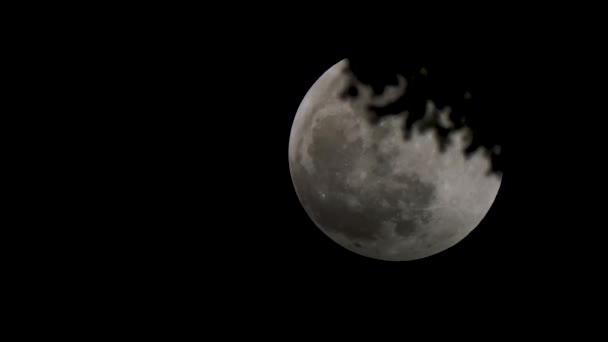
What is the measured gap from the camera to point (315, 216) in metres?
3.07

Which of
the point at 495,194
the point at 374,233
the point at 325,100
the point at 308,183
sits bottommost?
the point at 374,233

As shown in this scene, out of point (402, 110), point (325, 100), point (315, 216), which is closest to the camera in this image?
point (402, 110)

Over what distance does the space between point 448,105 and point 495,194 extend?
725 mm

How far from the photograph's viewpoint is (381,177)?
2.71 meters

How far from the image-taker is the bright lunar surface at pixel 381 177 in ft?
8.82

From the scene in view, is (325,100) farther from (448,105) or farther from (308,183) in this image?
(448,105)

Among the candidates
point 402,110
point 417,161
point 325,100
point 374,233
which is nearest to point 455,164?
point 417,161

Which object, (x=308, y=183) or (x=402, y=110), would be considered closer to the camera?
(x=402, y=110)

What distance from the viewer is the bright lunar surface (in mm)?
2689

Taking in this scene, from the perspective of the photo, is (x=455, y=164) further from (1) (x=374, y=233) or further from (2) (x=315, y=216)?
(2) (x=315, y=216)

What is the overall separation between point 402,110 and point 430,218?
660 millimetres

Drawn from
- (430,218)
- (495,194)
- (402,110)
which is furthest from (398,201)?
(495,194)

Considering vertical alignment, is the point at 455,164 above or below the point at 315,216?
above

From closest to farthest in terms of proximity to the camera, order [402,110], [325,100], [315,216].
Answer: [402,110] → [325,100] → [315,216]
